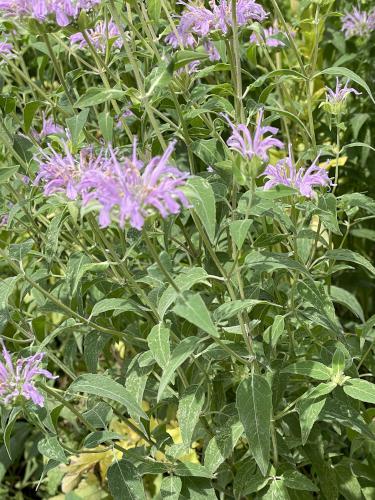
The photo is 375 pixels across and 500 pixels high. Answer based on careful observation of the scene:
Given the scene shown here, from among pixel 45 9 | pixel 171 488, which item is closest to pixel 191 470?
pixel 171 488

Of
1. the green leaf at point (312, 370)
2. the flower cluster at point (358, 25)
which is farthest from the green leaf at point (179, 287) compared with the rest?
the flower cluster at point (358, 25)

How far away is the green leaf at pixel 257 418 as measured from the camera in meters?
1.08

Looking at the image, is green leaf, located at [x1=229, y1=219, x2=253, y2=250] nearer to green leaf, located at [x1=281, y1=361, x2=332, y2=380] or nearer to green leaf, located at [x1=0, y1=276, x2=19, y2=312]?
green leaf, located at [x1=281, y1=361, x2=332, y2=380]

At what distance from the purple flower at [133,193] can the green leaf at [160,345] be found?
0.81 ft

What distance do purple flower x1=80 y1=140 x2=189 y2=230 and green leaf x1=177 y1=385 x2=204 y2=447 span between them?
0.45 m

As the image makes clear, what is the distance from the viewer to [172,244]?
160cm

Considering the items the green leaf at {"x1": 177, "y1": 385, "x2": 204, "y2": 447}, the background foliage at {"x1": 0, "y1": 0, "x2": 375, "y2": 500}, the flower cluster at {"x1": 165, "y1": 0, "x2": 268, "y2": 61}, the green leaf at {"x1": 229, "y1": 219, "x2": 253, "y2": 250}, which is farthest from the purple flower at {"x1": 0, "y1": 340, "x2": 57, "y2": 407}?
the flower cluster at {"x1": 165, "y1": 0, "x2": 268, "y2": 61}

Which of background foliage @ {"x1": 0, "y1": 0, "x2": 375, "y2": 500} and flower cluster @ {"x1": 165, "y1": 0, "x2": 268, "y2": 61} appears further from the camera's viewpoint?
flower cluster @ {"x1": 165, "y1": 0, "x2": 268, "y2": 61}

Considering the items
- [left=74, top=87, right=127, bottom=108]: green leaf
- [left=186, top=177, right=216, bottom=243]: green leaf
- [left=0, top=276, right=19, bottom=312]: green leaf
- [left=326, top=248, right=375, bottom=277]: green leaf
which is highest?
[left=74, top=87, right=127, bottom=108]: green leaf

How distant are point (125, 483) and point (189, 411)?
0.55 ft

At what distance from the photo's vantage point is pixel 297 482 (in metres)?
1.27

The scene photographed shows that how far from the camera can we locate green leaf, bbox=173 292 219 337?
874mm

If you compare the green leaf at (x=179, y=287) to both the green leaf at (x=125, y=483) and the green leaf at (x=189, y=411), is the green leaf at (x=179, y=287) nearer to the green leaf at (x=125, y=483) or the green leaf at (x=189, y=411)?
the green leaf at (x=189, y=411)

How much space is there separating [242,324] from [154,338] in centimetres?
15
